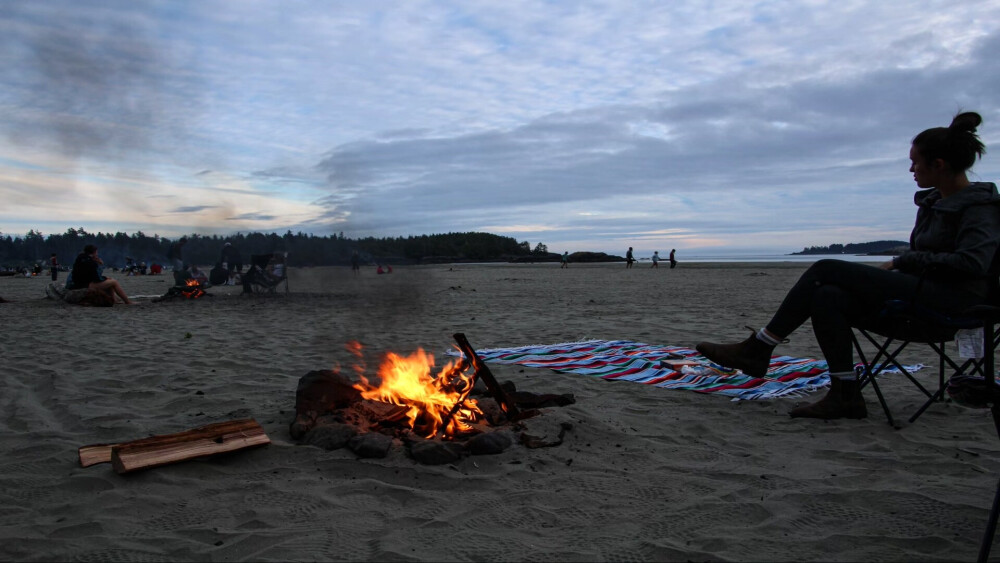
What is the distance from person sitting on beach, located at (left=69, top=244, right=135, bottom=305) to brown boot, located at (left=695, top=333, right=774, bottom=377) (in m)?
13.3

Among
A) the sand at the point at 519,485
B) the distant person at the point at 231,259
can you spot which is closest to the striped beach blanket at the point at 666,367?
the sand at the point at 519,485

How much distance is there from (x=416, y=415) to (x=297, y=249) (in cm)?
1052

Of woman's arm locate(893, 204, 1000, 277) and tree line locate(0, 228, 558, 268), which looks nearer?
woman's arm locate(893, 204, 1000, 277)

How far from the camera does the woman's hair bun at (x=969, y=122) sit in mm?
3848

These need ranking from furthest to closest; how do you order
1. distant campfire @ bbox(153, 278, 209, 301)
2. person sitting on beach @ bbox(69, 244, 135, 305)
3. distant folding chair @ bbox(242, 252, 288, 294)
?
distant folding chair @ bbox(242, 252, 288, 294), distant campfire @ bbox(153, 278, 209, 301), person sitting on beach @ bbox(69, 244, 135, 305)

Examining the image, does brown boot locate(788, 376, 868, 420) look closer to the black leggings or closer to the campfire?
the black leggings

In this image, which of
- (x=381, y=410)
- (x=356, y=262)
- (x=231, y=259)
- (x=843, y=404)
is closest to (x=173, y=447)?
(x=381, y=410)

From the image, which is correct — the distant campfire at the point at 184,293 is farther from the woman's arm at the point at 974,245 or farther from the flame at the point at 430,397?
the woman's arm at the point at 974,245

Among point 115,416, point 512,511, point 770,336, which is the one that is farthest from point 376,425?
point 770,336

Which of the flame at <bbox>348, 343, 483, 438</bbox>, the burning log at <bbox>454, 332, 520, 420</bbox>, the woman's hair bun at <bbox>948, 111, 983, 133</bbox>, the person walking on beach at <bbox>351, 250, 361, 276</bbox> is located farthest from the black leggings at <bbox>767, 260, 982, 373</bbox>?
the person walking on beach at <bbox>351, 250, 361, 276</bbox>

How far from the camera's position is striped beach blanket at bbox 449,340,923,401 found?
525 cm

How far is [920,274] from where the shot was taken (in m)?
4.02

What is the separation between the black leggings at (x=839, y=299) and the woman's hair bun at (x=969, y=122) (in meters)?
1.00

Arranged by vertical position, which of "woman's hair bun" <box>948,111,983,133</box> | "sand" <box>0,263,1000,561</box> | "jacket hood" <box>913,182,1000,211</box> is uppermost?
"woman's hair bun" <box>948,111,983,133</box>
